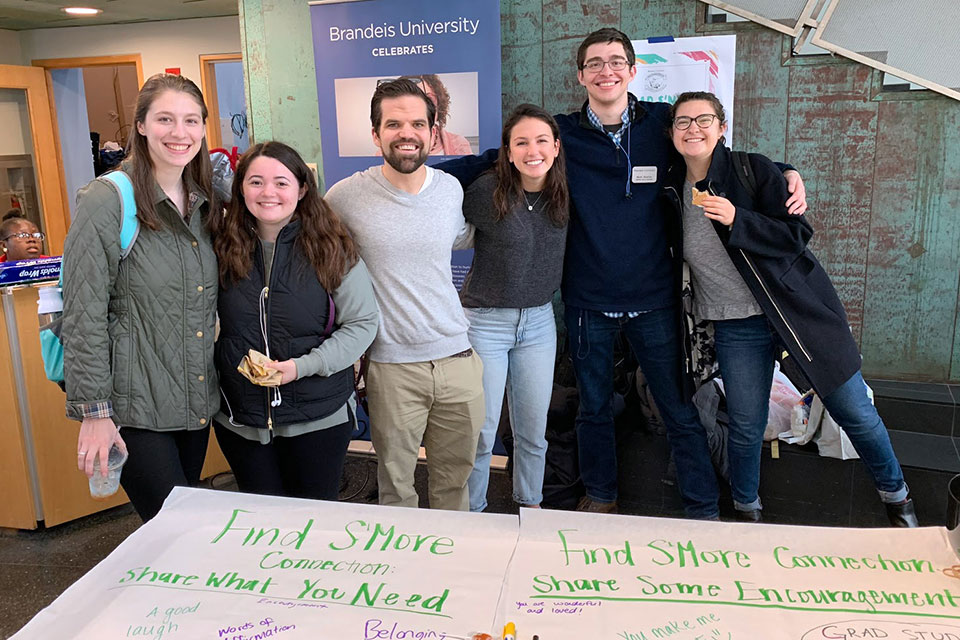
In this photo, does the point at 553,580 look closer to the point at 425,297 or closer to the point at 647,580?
the point at 647,580

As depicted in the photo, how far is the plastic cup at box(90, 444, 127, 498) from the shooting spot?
169 cm

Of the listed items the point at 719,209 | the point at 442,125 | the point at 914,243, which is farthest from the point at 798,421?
the point at 442,125

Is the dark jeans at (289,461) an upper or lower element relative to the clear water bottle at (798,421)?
upper

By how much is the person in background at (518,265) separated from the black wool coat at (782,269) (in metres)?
0.40

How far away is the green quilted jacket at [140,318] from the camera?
1670 mm

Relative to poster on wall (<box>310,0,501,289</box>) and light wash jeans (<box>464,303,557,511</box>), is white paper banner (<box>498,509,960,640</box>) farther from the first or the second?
poster on wall (<box>310,0,501,289</box>)

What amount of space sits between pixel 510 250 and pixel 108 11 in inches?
207

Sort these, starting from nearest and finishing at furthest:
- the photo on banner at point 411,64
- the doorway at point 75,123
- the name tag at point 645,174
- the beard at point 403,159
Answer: the beard at point 403,159 < the name tag at point 645,174 < the photo on banner at point 411,64 < the doorway at point 75,123

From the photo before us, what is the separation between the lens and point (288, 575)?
1.14m

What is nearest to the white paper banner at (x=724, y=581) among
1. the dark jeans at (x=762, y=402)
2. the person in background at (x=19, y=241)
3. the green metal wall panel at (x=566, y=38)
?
the dark jeans at (x=762, y=402)

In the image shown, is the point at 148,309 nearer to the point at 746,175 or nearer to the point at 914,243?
the point at 746,175

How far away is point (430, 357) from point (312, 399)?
1.32ft

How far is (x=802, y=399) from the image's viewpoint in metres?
2.97

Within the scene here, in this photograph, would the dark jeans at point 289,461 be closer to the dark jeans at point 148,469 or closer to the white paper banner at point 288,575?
the dark jeans at point 148,469
